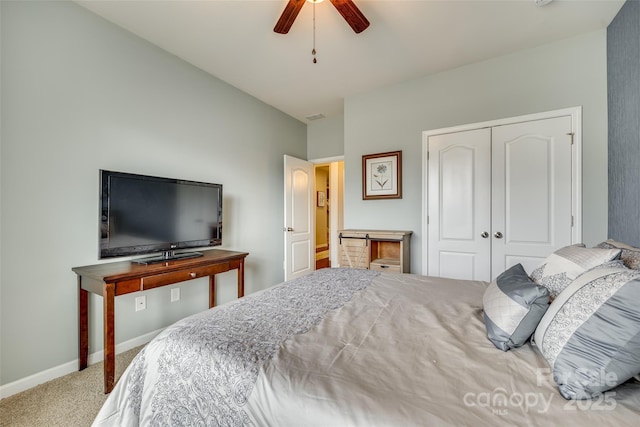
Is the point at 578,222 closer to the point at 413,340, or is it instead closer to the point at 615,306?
the point at 615,306

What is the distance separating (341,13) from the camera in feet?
6.01

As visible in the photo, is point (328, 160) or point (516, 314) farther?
point (328, 160)

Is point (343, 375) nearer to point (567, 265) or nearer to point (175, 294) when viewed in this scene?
point (567, 265)

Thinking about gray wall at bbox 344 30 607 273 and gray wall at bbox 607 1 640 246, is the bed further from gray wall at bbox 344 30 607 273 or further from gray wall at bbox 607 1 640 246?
gray wall at bbox 344 30 607 273

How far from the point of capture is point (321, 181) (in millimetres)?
6566

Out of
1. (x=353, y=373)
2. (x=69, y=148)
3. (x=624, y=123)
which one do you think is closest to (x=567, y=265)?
(x=353, y=373)

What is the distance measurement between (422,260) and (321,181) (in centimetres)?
385

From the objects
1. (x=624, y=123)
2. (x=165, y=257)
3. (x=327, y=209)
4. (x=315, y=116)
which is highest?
(x=315, y=116)

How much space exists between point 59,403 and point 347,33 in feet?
11.0

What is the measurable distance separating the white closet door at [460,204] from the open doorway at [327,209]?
2.68m

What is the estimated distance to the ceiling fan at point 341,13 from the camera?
1.75 metres

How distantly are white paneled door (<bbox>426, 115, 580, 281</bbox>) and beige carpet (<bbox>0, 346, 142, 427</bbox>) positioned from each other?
3.05 m

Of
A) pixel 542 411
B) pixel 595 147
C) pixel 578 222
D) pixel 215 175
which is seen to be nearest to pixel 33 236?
pixel 215 175

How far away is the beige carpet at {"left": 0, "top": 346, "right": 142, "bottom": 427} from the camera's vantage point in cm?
154
